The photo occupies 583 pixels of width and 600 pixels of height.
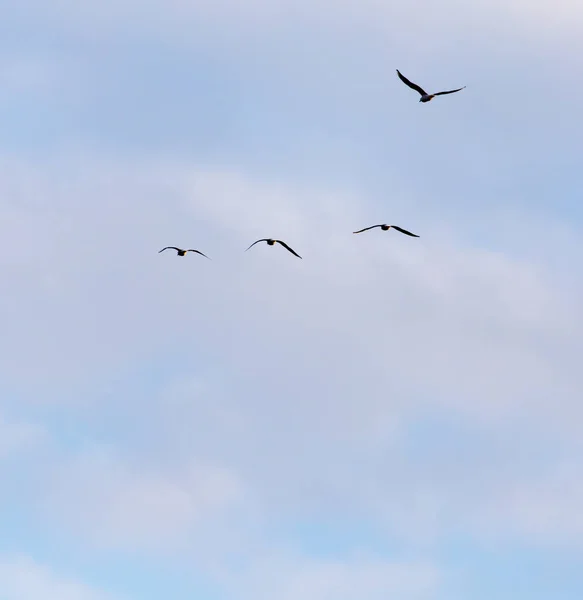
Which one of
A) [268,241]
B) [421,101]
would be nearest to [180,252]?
[268,241]

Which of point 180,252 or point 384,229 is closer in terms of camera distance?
point 384,229

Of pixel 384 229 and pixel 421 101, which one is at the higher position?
pixel 421 101

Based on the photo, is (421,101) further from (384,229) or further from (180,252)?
(180,252)

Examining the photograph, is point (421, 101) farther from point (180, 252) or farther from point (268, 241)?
point (180, 252)

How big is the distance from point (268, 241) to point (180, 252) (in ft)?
53.7

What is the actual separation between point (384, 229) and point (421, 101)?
12980 mm

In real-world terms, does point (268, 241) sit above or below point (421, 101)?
below

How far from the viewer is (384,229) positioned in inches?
5566

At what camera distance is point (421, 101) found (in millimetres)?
135250

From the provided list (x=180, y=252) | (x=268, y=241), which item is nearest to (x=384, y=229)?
(x=268, y=241)

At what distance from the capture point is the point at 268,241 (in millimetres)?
143000

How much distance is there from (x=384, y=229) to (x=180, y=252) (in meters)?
25.1

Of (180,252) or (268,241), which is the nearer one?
(268,241)

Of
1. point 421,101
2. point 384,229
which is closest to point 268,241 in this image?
point 384,229
